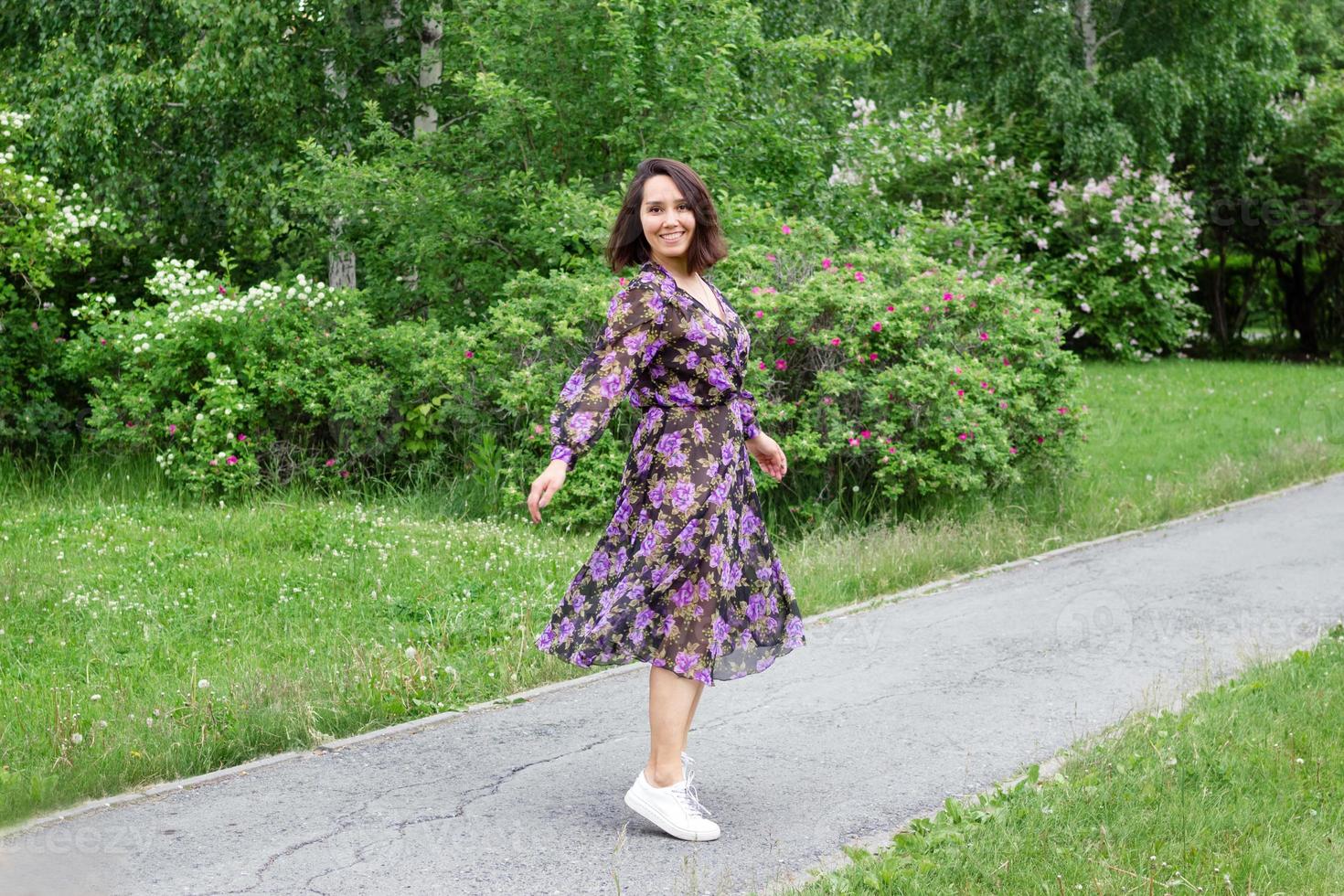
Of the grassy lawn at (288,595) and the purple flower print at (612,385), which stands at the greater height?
the purple flower print at (612,385)

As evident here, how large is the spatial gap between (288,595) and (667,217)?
143 inches

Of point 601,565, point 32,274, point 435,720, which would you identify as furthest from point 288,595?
point 32,274

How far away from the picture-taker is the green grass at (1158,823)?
3773mm

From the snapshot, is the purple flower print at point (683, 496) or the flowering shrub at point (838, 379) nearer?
the purple flower print at point (683, 496)

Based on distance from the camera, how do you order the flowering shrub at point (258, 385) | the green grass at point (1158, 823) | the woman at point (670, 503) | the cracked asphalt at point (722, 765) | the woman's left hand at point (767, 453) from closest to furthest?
the green grass at point (1158, 823) → the cracked asphalt at point (722, 765) → the woman at point (670, 503) → the woman's left hand at point (767, 453) → the flowering shrub at point (258, 385)

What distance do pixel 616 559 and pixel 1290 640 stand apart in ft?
12.9

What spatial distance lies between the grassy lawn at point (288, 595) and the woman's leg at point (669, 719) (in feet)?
5.00

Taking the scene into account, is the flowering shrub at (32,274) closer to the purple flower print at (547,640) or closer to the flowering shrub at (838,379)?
the flowering shrub at (838,379)

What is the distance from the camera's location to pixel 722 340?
170 inches

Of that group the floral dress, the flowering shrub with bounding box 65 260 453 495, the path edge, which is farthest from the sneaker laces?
the flowering shrub with bounding box 65 260 453 495

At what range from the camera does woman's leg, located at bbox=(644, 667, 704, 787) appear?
4230 mm

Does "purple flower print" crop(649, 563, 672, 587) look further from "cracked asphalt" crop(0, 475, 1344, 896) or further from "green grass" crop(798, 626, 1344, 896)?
"green grass" crop(798, 626, 1344, 896)

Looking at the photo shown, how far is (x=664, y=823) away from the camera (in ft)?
13.9

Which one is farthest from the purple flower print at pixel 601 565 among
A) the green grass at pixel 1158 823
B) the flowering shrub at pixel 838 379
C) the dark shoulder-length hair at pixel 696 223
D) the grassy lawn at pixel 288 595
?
the flowering shrub at pixel 838 379
